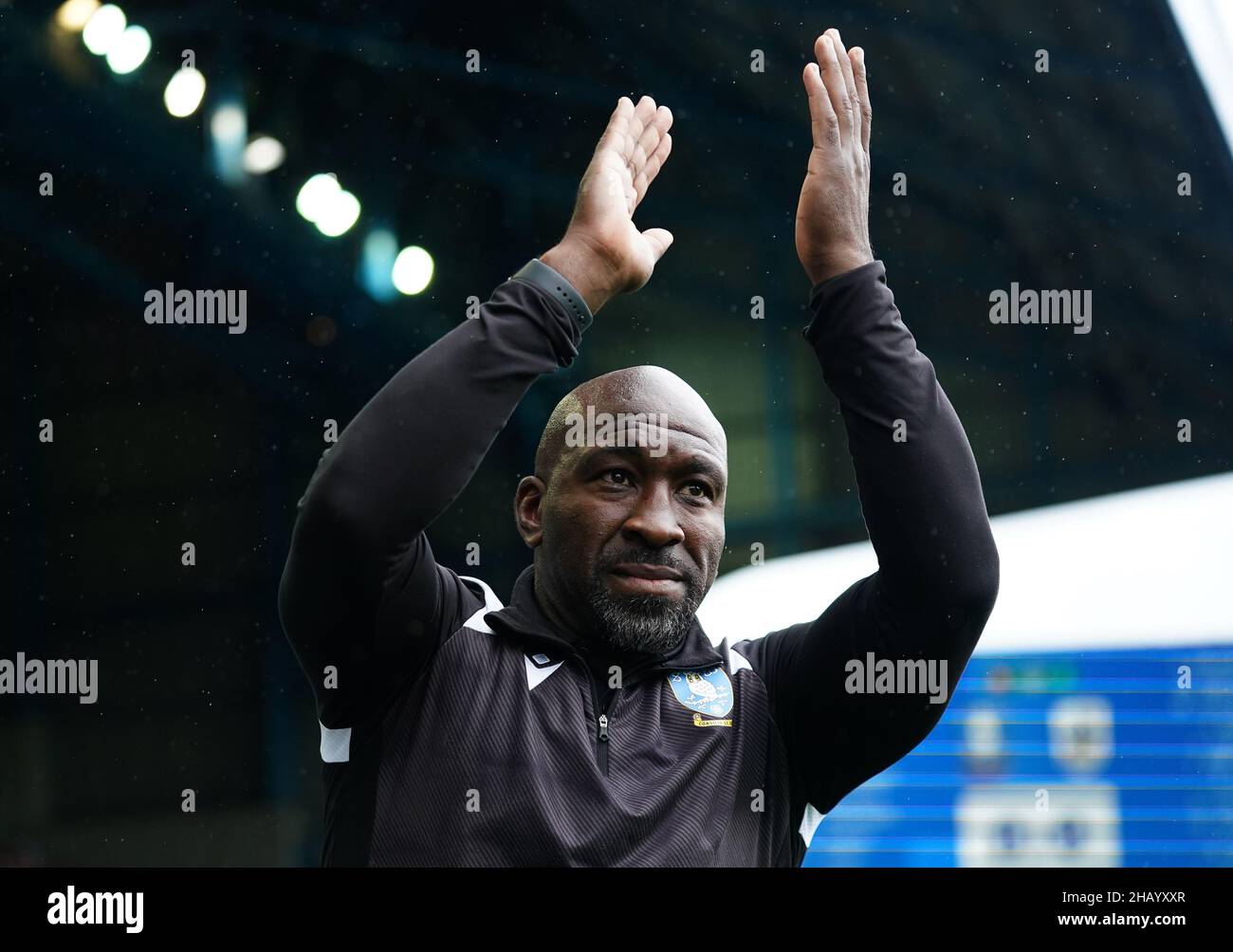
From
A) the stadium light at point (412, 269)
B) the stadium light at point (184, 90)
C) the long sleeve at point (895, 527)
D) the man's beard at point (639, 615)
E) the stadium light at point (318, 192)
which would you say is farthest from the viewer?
the stadium light at point (412, 269)

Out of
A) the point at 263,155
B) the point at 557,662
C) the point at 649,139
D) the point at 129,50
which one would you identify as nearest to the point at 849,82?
the point at 649,139

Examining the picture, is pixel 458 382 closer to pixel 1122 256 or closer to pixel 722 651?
pixel 722 651

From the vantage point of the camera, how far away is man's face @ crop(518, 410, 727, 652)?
172cm

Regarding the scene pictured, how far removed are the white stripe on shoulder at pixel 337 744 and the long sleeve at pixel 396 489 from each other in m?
0.02

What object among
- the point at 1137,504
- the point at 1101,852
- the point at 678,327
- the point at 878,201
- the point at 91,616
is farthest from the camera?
the point at 91,616

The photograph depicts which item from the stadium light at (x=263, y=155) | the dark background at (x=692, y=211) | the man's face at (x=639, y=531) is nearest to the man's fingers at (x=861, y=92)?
the man's face at (x=639, y=531)

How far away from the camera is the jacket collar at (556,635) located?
1.72 m

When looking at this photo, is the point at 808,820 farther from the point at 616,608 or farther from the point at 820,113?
the point at 820,113

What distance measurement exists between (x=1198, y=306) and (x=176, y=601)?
5726 mm

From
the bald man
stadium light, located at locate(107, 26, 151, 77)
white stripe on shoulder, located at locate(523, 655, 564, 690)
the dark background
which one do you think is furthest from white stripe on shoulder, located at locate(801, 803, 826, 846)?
stadium light, located at locate(107, 26, 151, 77)

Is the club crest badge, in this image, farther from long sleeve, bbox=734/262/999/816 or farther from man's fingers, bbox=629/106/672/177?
man's fingers, bbox=629/106/672/177

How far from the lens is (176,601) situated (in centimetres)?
750

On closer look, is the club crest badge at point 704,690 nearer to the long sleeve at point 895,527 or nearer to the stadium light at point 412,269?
the long sleeve at point 895,527
